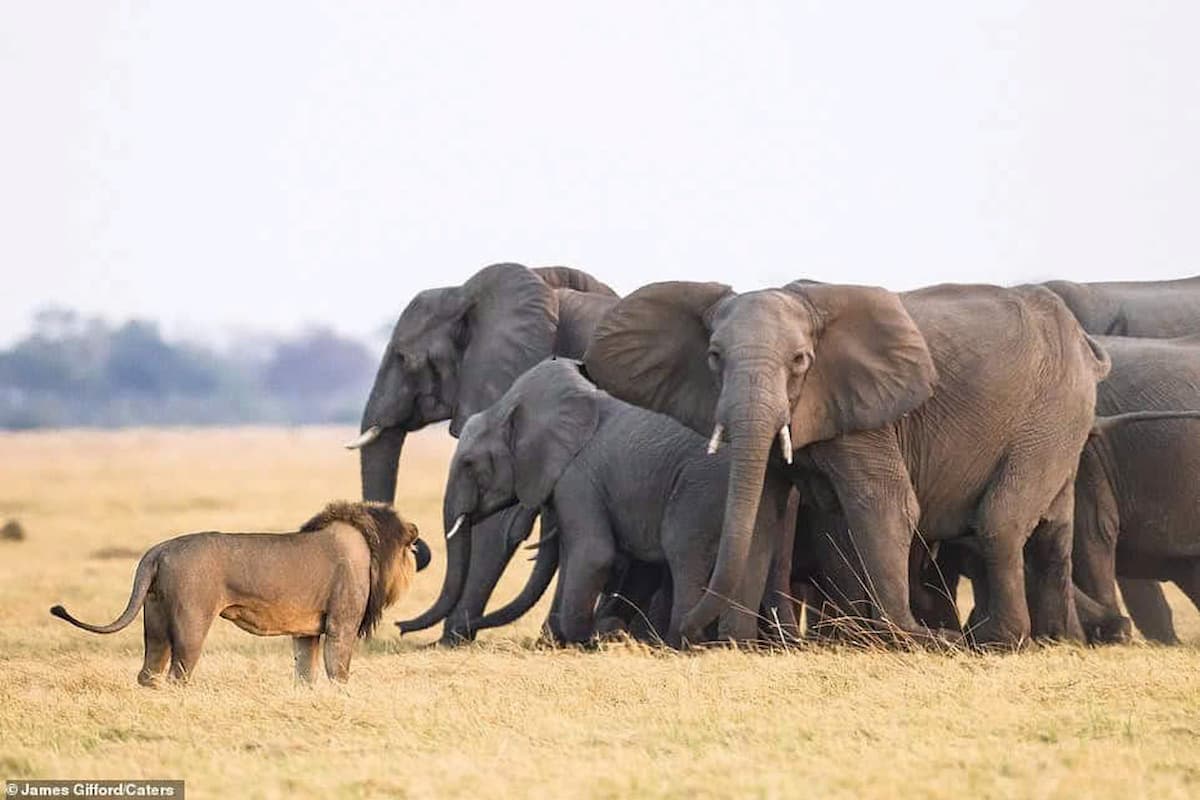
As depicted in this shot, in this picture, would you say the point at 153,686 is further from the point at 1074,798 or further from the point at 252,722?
the point at 1074,798

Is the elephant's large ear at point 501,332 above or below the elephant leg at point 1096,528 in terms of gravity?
above

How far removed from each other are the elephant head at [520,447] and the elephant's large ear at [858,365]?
2.26 m

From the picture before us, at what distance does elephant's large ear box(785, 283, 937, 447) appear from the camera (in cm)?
1180

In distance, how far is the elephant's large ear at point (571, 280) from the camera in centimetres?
1706

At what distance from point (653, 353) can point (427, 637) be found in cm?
457

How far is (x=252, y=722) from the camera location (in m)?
9.47

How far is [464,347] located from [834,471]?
4.95 meters

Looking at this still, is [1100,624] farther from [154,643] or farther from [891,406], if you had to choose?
[154,643]

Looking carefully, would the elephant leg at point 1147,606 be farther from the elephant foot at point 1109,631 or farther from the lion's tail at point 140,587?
the lion's tail at point 140,587

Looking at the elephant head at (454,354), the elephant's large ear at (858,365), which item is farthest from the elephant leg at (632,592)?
the elephant's large ear at (858,365)

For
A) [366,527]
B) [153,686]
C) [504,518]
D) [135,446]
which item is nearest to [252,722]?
[153,686]

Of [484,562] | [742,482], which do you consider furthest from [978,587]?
[484,562]

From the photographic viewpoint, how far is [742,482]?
11219 millimetres

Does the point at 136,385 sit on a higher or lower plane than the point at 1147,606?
lower
